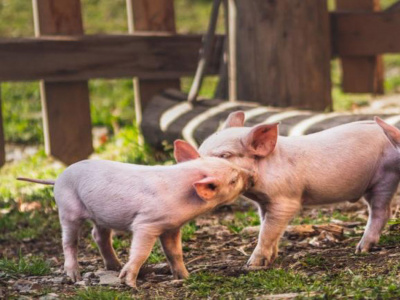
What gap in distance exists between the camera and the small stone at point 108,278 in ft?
13.3

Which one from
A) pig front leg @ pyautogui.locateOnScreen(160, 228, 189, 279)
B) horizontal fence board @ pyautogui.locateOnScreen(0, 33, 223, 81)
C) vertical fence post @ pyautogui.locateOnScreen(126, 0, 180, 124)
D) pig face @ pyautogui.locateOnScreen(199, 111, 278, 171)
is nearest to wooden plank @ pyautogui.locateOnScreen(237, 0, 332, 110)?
horizontal fence board @ pyautogui.locateOnScreen(0, 33, 223, 81)

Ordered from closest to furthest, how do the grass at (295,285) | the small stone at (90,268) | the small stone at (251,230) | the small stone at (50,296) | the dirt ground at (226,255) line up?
the grass at (295,285) < the small stone at (50,296) < the dirt ground at (226,255) < the small stone at (90,268) < the small stone at (251,230)

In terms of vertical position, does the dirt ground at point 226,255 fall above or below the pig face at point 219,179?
below

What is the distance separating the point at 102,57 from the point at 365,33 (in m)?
2.17

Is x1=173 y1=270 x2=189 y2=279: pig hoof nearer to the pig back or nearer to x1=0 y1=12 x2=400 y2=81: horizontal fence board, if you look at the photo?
the pig back

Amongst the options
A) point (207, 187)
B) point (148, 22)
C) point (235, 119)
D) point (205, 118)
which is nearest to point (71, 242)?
point (207, 187)

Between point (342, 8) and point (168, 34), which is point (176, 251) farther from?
point (342, 8)

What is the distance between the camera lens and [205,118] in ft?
21.7

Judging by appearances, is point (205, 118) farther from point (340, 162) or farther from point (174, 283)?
point (174, 283)

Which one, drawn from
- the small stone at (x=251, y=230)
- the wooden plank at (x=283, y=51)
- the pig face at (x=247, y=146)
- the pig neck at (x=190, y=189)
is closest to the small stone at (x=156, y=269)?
the pig neck at (x=190, y=189)

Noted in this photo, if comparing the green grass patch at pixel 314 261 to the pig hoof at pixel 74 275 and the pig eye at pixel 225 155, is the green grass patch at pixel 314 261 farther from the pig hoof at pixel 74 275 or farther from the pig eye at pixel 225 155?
the pig hoof at pixel 74 275

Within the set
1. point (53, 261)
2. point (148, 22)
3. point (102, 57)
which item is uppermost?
point (148, 22)

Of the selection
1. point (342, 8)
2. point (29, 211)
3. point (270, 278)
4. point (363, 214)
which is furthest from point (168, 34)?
point (270, 278)

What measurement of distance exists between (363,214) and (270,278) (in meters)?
1.72
